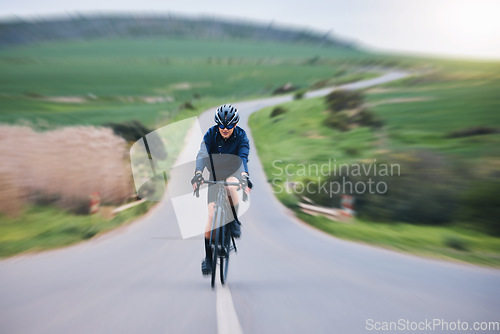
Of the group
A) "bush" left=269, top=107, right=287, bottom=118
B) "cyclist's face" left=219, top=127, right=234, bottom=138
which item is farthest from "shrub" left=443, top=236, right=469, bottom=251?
A: "bush" left=269, top=107, right=287, bottom=118

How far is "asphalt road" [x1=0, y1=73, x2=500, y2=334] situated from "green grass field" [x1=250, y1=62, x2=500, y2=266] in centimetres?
111

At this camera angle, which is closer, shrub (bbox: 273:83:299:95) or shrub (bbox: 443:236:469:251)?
shrub (bbox: 443:236:469:251)

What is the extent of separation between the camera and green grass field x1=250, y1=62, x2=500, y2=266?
6.98 metres

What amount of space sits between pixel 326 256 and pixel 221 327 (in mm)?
3063

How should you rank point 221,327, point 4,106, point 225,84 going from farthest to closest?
point 225,84, point 4,106, point 221,327

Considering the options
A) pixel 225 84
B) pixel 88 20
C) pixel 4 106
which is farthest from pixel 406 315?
pixel 88 20

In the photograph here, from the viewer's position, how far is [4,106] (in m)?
27.5

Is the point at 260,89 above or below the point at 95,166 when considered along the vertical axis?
above

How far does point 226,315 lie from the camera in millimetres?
3756

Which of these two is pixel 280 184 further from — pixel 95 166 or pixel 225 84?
pixel 225 84

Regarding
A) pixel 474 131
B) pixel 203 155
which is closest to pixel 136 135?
pixel 203 155

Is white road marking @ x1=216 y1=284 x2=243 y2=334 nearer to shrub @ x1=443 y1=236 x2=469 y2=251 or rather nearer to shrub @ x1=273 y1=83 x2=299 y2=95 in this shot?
shrub @ x1=443 y1=236 x2=469 y2=251

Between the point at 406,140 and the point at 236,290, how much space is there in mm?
15598

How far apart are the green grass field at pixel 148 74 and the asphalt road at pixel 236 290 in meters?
21.8
